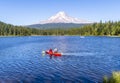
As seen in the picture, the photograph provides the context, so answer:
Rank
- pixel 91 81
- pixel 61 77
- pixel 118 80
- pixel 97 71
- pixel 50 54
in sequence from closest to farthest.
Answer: pixel 118 80
pixel 91 81
pixel 61 77
pixel 97 71
pixel 50 54

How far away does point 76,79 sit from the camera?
135 feet

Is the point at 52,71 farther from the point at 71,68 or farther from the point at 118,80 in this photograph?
the point at 118,80

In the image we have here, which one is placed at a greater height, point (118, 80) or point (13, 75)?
point (118, 80)

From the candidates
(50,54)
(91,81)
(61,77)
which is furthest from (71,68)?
(50,54)

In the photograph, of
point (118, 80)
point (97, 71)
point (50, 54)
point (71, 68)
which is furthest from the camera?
point (50, 54)

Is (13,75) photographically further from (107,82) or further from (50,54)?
(50,54)

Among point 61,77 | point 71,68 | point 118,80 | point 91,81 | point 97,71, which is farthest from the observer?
point 71,68

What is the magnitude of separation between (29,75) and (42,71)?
15.7 ft

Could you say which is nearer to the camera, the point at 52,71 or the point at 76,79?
the point at 76,79

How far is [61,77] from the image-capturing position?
141 feet

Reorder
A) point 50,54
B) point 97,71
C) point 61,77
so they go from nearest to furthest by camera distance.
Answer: point 61,77, point 97,71, point 50,54

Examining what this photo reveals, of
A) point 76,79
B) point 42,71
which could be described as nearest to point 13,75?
point 42,71

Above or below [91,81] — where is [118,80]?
above

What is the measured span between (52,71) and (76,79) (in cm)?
906
